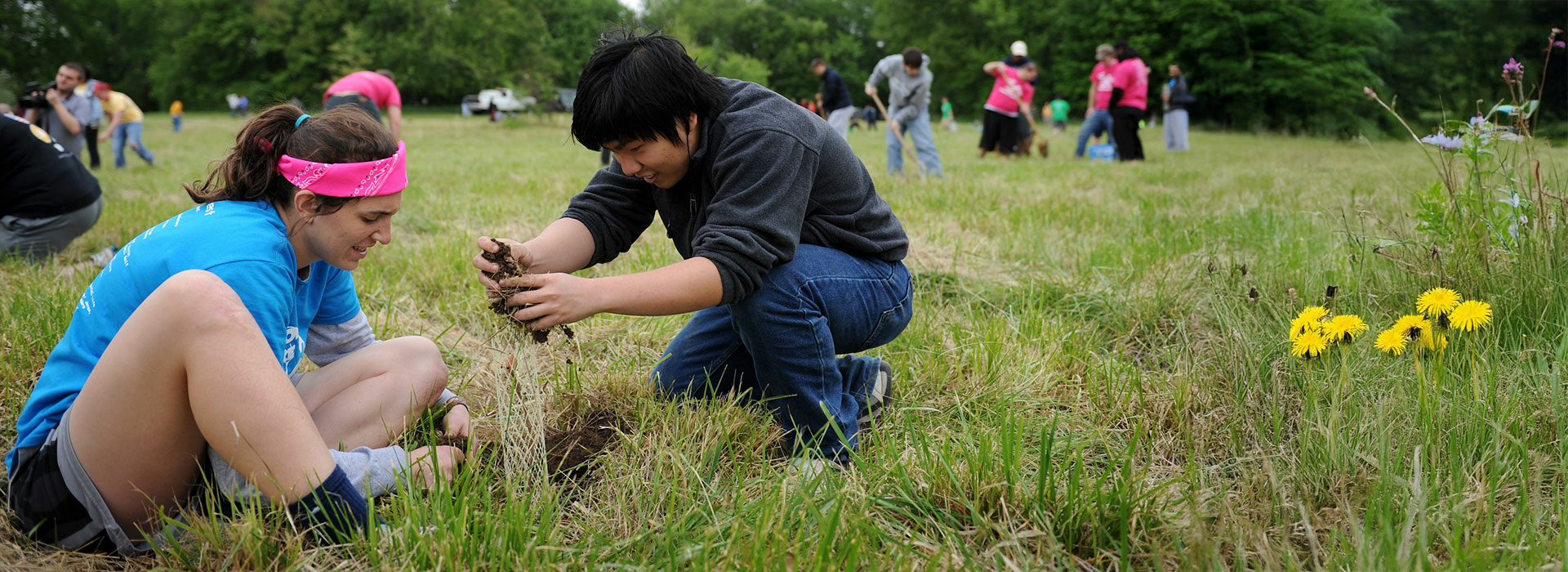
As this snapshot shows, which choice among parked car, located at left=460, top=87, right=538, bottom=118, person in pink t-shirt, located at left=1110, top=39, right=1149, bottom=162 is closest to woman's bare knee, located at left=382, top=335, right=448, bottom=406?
person in pink t-shirt, located at left=1110, top=39, right=1149, bottom=162

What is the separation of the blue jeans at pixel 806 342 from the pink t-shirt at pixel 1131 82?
1097 cm

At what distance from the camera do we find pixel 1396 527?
65.1 inches

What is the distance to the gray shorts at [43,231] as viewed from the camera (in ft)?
14.7

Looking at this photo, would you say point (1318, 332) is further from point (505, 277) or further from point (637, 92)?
point (505, 277)

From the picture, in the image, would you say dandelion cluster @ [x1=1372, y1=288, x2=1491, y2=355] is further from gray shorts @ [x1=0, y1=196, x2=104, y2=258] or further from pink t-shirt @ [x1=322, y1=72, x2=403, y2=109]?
pink t-shirt @ [x1=322, y1=72, x2=403, y2=109]

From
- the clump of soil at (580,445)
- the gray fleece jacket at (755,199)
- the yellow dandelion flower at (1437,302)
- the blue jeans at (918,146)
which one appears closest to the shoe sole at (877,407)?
the gray fleece jacket at (755,199)

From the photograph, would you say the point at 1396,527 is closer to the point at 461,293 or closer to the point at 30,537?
the point at 30,537

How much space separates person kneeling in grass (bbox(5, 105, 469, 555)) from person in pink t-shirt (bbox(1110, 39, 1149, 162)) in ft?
38.4

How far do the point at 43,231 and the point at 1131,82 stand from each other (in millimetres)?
11707

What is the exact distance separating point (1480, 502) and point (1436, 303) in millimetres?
501

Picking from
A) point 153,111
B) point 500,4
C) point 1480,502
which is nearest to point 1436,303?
point 1480,502

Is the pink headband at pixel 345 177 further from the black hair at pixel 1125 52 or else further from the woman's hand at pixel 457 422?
the black hair at pixel 1125 52

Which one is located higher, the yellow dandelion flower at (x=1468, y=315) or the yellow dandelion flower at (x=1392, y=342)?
the yellow dandelion flower at (x=1468, y=315)

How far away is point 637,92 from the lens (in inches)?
79.7
